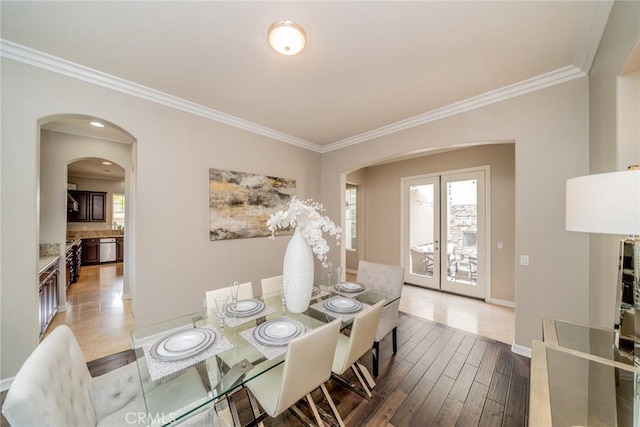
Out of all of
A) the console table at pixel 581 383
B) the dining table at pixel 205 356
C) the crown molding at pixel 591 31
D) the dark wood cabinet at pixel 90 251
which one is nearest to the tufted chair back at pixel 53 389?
the dining table at pixel 205 356

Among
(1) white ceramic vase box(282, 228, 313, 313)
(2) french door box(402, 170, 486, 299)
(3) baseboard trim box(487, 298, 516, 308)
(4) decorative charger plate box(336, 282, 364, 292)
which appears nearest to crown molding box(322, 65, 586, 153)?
(2) french door box(402, 170, 486, 299)

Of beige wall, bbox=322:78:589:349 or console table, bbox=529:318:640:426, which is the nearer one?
console table, bbox=529:318:640:426

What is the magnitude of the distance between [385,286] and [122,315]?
12.8 feet

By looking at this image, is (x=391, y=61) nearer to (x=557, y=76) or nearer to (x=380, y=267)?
(x=557, y=76)

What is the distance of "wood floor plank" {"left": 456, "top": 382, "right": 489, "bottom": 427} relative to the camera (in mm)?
1686

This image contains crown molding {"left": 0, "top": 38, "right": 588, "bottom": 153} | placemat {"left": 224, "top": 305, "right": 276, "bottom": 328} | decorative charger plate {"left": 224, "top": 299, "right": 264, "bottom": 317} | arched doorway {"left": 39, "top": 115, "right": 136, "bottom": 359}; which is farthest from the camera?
arched doorway {"left": 39, "top": 115, "right": 136, "bottom": 359}

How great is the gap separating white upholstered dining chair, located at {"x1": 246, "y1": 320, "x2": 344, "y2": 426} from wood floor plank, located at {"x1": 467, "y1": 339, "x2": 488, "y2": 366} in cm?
185

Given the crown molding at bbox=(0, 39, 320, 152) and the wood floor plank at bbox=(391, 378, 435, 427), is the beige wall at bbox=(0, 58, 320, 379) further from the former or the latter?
the wood floor plank at bbox=(391, 378, 435, 427)

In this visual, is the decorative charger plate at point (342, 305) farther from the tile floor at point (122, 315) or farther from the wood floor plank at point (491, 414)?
the tile floor at point (122, 315)

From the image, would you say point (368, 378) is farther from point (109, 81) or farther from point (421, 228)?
point (109, 81)

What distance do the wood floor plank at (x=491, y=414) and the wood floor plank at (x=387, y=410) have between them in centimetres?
55

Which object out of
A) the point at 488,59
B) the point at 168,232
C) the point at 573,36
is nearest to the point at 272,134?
the point at 168,232

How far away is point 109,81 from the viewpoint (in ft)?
7.77

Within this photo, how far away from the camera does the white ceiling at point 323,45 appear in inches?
63.0
